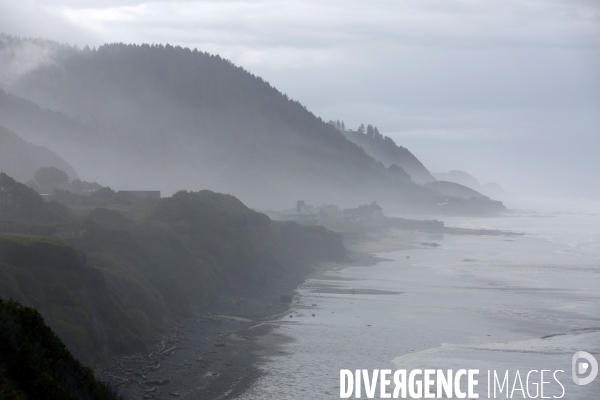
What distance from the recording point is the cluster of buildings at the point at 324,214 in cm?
7769

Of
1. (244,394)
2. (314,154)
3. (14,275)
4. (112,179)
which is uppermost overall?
(314,154)

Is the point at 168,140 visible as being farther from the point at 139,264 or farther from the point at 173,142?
the point at 139,264

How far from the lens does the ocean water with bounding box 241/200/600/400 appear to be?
59.9ft

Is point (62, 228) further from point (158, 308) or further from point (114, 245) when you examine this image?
point (158, 308)

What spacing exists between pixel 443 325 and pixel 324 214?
62.8 meters

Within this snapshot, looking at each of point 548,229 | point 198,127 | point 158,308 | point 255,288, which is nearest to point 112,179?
Result: point 198,127

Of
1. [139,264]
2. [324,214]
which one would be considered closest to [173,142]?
[324,214]

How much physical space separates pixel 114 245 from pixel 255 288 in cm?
907

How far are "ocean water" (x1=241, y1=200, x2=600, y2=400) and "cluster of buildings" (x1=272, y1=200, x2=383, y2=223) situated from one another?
31515 mm

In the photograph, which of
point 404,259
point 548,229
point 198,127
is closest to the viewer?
point 404,259

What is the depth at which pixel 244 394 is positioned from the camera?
16.4 m

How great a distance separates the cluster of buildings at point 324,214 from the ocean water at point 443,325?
31.5 metres

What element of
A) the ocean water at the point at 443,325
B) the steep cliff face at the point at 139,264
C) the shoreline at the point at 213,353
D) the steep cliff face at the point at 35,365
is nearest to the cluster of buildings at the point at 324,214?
the steep cliff face at the point at 139,264

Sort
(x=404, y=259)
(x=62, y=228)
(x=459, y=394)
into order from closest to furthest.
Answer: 1. (x=459, y=394)
2. (x=62, y=228)
3. (x=404, y=259)
